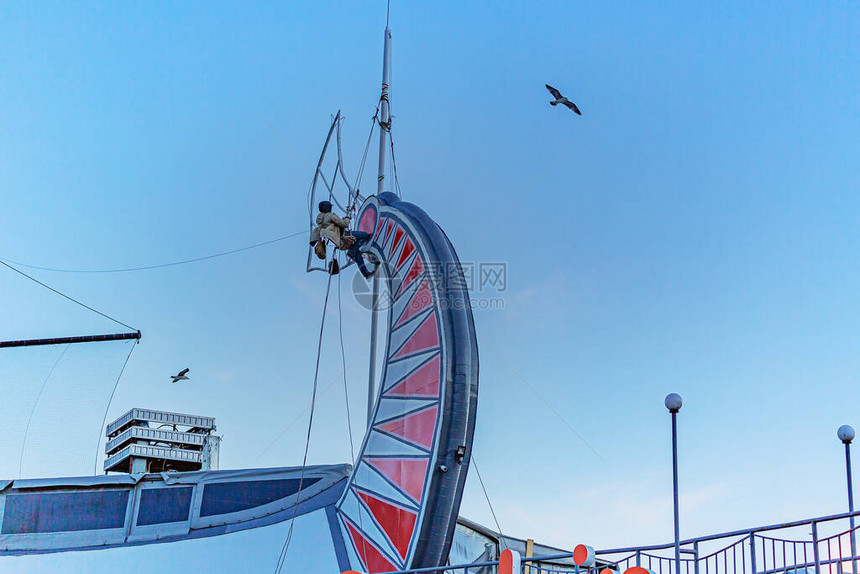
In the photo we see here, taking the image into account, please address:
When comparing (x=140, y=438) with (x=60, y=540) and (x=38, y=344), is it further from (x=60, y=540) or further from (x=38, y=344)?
(x=60, y=540)

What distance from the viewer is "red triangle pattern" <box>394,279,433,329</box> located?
19.1m

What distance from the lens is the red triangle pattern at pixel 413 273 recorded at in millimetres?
19672

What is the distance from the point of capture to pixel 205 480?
23.8m

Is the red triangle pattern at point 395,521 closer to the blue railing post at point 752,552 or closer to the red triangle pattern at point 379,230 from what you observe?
the blue railing post at point 752,552

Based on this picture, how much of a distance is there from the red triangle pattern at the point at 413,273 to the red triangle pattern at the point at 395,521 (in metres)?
4.52

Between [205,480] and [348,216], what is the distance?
25.4 ft

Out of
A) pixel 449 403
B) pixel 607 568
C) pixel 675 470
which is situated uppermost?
pixel 449 403

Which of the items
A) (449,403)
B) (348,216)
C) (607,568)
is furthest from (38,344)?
(607,568)

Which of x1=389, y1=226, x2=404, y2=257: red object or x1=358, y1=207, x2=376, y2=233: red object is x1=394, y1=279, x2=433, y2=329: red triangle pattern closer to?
x1=389, y1=226, x2=404, y2=257: red object

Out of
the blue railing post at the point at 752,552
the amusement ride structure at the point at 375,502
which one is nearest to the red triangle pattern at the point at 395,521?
the amusement ride structure at the point at 375,502

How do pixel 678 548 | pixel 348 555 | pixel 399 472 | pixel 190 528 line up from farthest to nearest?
pixel 190 528 → pixel 348 555 → pixel 399 472 → pixel 678 548

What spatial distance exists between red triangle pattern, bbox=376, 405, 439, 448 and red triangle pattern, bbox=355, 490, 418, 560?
1348 millimetres

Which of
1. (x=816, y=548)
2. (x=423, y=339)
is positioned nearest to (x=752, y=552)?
(x=816, y=548)

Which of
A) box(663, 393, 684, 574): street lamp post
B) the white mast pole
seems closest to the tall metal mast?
the white mast pole
